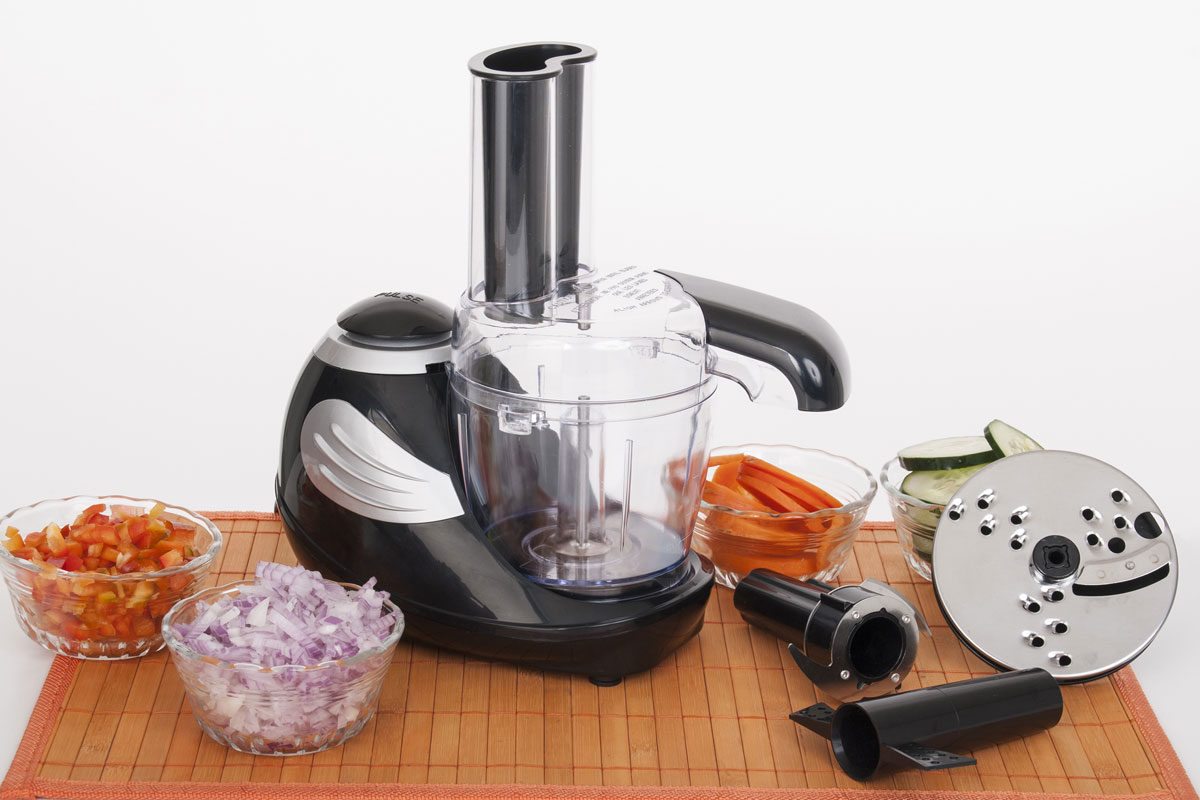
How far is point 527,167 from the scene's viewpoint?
1.64m

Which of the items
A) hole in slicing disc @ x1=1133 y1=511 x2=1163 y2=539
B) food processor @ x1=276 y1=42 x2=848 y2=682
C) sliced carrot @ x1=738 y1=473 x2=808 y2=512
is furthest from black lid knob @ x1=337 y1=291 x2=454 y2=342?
hole in slicing disc @ x1=1133 y1=511 x2=1163 y2=539

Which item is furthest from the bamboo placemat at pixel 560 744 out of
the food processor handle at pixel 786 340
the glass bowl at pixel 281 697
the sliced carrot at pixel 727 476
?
the food processor handle at pixel 786 340

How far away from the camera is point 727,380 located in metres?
1.73

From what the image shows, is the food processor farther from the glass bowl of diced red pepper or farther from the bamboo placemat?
the glass bowl of diced red pepper

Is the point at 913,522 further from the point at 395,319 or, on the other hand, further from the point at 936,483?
the point at 395,319

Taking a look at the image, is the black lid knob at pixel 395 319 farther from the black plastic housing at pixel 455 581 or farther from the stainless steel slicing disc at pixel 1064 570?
the stainless steel slicing disc at pixel 1064 570

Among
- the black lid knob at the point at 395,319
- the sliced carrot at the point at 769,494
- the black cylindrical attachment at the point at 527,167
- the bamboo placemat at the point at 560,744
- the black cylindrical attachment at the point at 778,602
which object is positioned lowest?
the bamboo placemat at the point at 560,744

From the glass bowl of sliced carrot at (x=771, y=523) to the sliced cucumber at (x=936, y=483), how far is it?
0.05 meters

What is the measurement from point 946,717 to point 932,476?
1.59 feet

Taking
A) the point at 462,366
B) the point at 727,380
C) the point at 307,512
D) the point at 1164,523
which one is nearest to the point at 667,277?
the point at 727,380

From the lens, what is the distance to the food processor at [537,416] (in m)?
1.66

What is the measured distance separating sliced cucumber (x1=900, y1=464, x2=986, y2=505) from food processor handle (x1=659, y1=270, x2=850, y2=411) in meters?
0.39

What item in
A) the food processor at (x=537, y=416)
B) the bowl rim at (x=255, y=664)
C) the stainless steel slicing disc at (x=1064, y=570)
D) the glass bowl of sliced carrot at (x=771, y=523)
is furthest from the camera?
the glass bowl of sliced carrot at (x=771, y=523)

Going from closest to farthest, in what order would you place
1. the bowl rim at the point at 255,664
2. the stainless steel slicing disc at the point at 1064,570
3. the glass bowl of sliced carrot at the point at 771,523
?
the bowl rim at the point at 255,664, the stainless steel slicing disc at the point at 1064,570, the glass bowl of sliced carrot at the point at 771,523
